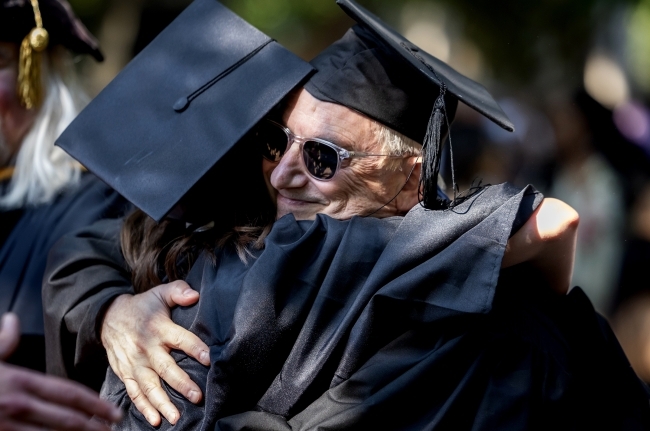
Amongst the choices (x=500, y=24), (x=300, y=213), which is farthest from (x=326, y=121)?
A: (x=500, y=24)

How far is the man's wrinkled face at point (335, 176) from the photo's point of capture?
234cm

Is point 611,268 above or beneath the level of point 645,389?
beneath

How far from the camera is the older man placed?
1.93 metres

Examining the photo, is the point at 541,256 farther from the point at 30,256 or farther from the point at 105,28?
the point at 105,28

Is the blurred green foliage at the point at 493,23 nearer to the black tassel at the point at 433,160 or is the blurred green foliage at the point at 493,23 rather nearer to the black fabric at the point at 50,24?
the black fabric at the point at 50,24

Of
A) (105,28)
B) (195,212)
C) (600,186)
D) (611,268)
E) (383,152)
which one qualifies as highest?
(383,152)

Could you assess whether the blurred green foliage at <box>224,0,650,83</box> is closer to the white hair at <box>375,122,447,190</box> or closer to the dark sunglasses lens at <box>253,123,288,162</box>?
the white hair at <box>375,122,447,190</box>

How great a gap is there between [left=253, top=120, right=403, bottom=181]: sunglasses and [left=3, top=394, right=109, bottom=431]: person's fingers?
108cm

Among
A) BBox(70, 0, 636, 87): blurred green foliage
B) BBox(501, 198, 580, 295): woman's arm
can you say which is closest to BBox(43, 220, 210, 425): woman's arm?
BBox(501, 198, 580, 295): woman's arm

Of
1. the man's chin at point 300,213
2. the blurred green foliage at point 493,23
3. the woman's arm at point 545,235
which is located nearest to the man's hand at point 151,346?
the man's chin at point 300,213

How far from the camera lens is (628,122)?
5727 millimetres

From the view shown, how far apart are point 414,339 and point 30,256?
1.67 m

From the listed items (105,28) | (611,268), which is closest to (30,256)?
(611,268)

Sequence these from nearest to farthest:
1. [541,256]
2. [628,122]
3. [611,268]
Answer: [541,256] → [611,268] → [628,122]
